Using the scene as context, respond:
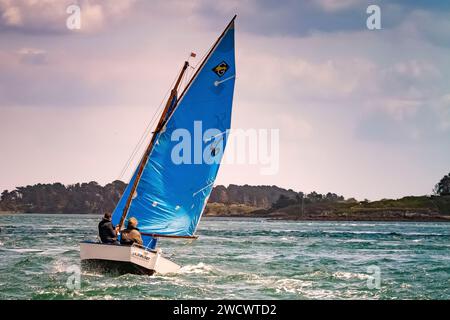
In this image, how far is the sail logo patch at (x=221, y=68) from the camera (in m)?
34.5

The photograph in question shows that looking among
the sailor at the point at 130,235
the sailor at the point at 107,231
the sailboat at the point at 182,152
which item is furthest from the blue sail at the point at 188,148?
the sailor at the point at 107,231

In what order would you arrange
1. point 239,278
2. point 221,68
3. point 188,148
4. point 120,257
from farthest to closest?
point 221,68, point 188,148, point 239,278, point 120,257

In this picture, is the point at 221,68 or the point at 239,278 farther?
the point at 221,68

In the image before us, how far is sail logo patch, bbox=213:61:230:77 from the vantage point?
34469mm

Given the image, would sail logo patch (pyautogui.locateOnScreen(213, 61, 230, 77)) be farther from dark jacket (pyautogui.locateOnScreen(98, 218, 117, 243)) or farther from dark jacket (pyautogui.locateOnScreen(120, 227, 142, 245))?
dark jacket (pyautogui.locateOnScreen(98, 218, 117, 243))

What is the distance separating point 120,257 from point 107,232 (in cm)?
127

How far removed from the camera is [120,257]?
29797mm

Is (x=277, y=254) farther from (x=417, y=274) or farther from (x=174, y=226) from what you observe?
(x=174, y=226)

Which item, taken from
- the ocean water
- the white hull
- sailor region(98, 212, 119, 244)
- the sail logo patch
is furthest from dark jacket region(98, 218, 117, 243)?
the sail logo patch

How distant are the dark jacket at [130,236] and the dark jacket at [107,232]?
0.36 meters

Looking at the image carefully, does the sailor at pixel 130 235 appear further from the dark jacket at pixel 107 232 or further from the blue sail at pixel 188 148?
the blue sail at pixel 188 148

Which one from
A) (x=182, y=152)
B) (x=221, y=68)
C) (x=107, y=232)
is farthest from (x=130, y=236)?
(x=221, y=68)

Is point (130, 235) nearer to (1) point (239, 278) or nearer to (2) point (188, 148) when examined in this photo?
(2) point (188, 148)
